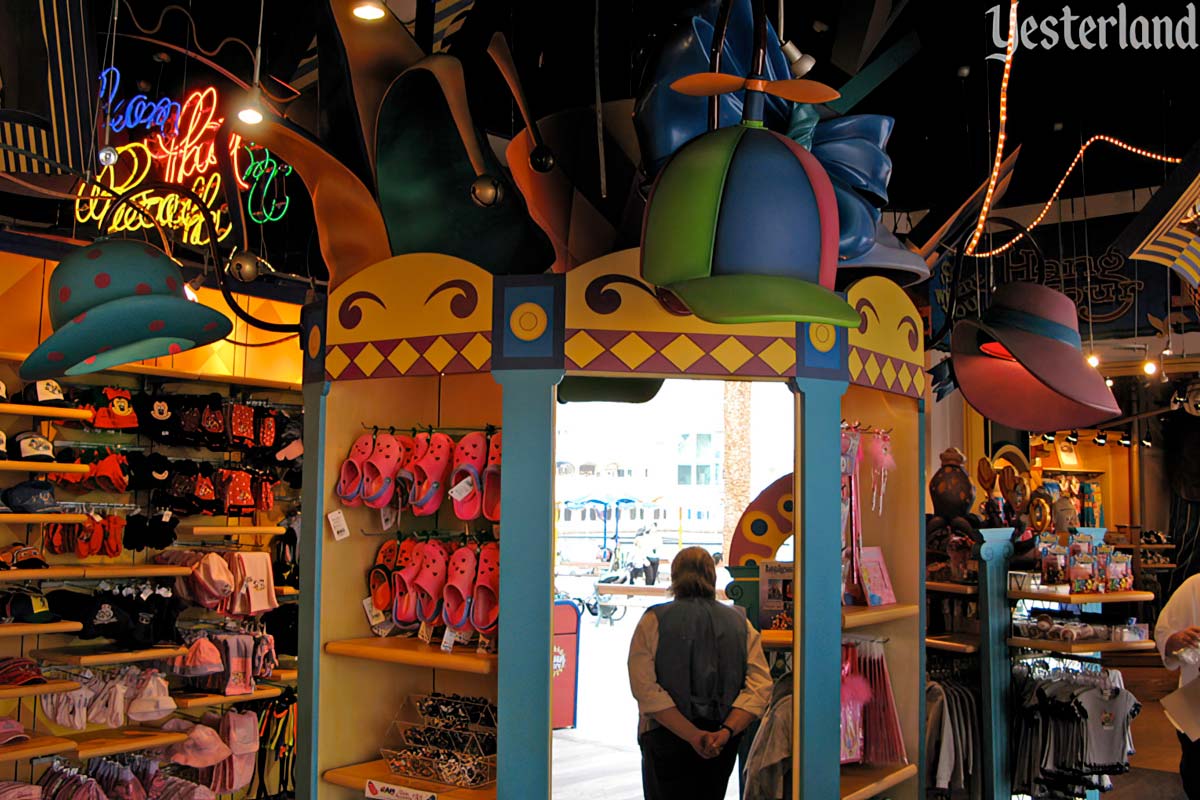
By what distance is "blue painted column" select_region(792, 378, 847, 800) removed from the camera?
3465 millimetres

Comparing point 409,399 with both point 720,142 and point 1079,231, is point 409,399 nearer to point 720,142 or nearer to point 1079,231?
point 720,142

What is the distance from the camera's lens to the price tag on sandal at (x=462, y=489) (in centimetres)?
379

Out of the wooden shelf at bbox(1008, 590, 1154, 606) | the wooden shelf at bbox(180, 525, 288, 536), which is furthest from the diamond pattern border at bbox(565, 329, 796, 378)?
the wooden shelf at bbox(180, 525, 288, 536)

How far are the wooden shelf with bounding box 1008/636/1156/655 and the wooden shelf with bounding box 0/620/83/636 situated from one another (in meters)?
4.79

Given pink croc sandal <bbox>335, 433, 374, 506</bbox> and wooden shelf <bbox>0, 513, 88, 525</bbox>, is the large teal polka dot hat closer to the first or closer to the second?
pink croc sandal <bbox>335, 433, 374, 506</bbox>

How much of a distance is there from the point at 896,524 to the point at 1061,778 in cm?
207

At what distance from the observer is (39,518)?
17.9 ft

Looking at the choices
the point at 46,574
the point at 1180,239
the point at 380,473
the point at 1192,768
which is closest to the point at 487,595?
the point at 380,473

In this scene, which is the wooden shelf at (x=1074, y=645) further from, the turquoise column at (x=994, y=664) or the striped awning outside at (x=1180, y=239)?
the striped awning outside at (x=1180, y=239)

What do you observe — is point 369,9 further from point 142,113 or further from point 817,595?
point 142,113

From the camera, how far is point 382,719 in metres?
4.03

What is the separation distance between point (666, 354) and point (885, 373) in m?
0.96

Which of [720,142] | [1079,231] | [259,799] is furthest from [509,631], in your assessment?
[1079,231]

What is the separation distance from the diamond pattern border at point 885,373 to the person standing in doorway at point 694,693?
107cm
